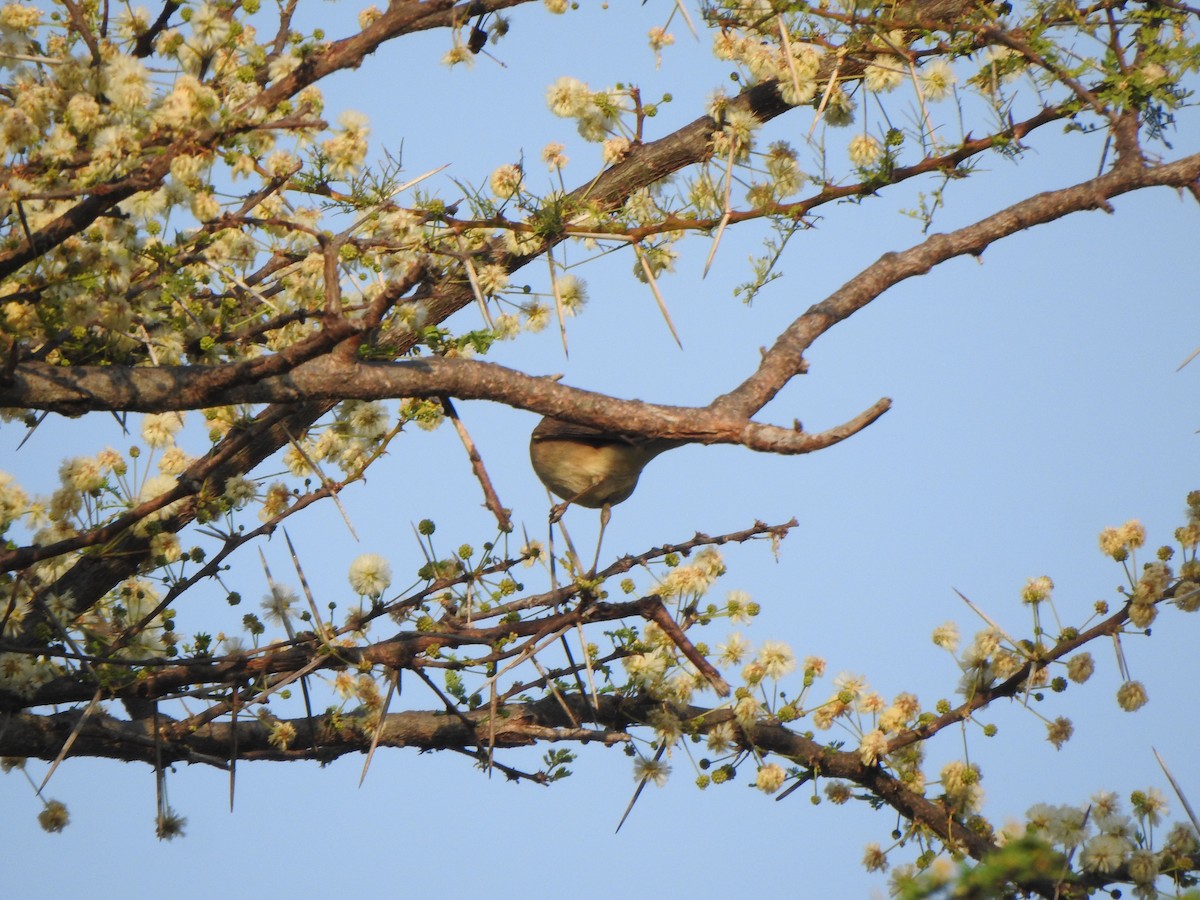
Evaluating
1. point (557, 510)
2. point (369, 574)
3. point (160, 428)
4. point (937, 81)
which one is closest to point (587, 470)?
point (557, 510)

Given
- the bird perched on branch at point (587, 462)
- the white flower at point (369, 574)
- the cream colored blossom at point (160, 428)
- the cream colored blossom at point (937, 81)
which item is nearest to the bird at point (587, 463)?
the bird perched on branch at point (587, 462)

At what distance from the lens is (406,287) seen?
11.7 ft

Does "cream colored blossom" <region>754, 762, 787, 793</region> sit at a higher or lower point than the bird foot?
lower

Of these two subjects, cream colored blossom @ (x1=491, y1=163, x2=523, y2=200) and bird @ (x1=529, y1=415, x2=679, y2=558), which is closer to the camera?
bird @ (x1=529, y1=415, x2=679, y2=558)

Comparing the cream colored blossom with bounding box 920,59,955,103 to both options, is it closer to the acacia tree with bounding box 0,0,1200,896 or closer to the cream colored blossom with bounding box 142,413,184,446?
the acacia tree with bounding box 0,0,1200,896

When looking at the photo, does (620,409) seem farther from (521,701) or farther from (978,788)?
(978,788)

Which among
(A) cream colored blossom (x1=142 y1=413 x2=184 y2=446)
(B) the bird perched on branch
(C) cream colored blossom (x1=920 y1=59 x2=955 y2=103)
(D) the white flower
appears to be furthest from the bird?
(C) cream colored blossom (x1=920 y1=59 x2=955 y2=103)

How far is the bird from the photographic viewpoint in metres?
5.04

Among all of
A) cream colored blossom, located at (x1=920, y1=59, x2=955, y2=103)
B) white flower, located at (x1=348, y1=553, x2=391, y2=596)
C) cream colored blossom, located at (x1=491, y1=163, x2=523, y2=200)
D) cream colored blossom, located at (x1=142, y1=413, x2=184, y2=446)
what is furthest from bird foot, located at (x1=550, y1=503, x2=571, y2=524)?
cream colored blossom, located at (x1=920, y1=59, x2=955, y2=103)

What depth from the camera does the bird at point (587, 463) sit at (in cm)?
504

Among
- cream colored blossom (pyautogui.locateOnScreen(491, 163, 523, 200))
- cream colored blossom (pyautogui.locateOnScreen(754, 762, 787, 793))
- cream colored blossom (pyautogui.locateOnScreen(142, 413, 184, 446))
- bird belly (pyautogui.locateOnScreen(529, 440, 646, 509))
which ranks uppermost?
cream colored blossom (pyautogui.locateOnScreen(491, 163, 523, 200))

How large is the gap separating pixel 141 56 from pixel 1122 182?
151 inches

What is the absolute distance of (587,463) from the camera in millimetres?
5137

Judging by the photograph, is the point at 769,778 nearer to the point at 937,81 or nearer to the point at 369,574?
the point at 369,574
